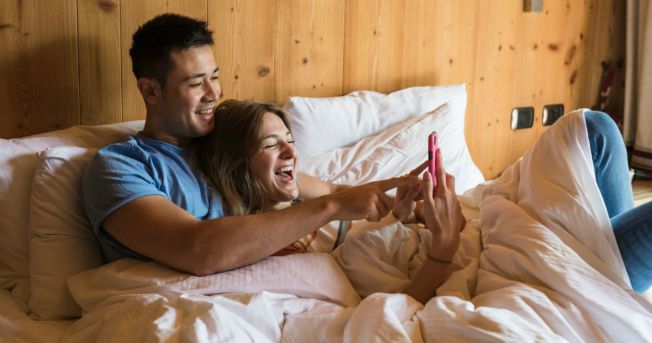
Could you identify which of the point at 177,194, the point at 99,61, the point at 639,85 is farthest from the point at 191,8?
the point at 639,85

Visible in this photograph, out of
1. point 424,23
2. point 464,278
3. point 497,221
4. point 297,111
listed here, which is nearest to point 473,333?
point 464,278

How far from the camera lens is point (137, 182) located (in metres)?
1.34

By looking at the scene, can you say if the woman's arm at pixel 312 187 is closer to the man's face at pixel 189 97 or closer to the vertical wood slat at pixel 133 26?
the man's face at pixel 189 97

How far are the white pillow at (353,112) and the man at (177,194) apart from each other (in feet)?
1.36

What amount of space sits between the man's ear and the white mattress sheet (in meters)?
0.49

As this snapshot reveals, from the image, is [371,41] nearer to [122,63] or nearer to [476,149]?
[476,149]

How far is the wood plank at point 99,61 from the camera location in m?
1.70

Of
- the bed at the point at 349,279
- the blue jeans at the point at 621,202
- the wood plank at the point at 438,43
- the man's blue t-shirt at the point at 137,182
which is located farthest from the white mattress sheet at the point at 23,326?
the wood plank at the point at 438,43

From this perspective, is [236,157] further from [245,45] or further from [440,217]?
[245,45]

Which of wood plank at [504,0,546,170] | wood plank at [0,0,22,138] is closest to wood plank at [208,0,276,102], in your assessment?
wood plank at [0,0,22,138]

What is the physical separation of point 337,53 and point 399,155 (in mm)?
419

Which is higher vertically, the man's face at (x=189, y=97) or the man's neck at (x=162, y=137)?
the man's face at (x=189, y=97)

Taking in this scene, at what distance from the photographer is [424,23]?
2.38m

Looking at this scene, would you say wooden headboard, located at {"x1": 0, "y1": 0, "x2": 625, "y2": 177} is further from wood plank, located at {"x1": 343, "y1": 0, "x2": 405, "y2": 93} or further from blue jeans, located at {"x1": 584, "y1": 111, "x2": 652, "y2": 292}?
blue jeans, located at {"x1": 584, "y1": 111, "x2": 652, "y2": 292}
